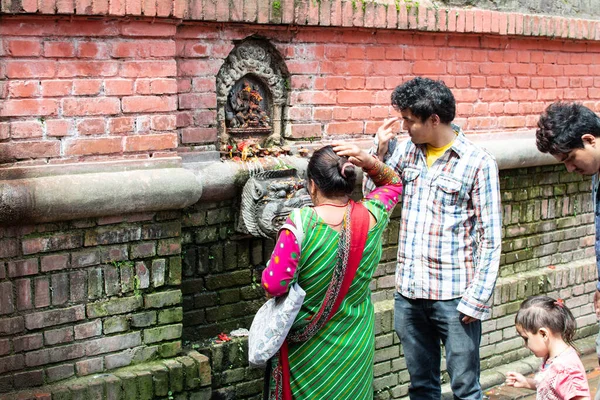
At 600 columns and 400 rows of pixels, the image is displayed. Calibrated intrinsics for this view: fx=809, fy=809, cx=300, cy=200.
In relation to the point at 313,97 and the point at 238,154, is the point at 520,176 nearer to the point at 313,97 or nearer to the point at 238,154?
the point at 313,97

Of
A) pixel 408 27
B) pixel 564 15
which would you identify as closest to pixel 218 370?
pixel 408 27

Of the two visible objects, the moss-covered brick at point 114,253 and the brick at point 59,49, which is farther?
the moss-covered brick at point 114,253

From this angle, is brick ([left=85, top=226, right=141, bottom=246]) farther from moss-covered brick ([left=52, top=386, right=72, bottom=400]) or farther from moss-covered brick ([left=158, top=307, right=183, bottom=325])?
moss-covered brick ([left=52, top=386, right=72, bottom=400])

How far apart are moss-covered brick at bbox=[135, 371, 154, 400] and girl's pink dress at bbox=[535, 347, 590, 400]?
6.27 ft

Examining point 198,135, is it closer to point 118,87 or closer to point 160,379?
point 118,87

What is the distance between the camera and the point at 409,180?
13.9 feet

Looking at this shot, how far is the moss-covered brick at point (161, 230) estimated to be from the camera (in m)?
4.21

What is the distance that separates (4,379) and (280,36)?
2437 mm

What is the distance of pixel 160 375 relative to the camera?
4.20 m

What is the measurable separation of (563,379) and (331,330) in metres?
1.06

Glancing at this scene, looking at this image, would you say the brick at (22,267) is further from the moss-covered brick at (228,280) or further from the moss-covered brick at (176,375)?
the moss-covered brick at (228,280)

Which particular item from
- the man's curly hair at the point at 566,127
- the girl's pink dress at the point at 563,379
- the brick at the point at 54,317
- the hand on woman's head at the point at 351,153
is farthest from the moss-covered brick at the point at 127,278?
the man's curly hair at the point at 566,127

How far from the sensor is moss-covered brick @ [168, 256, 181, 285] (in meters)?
4.34

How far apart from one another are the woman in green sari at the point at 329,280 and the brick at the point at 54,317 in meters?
1.07
